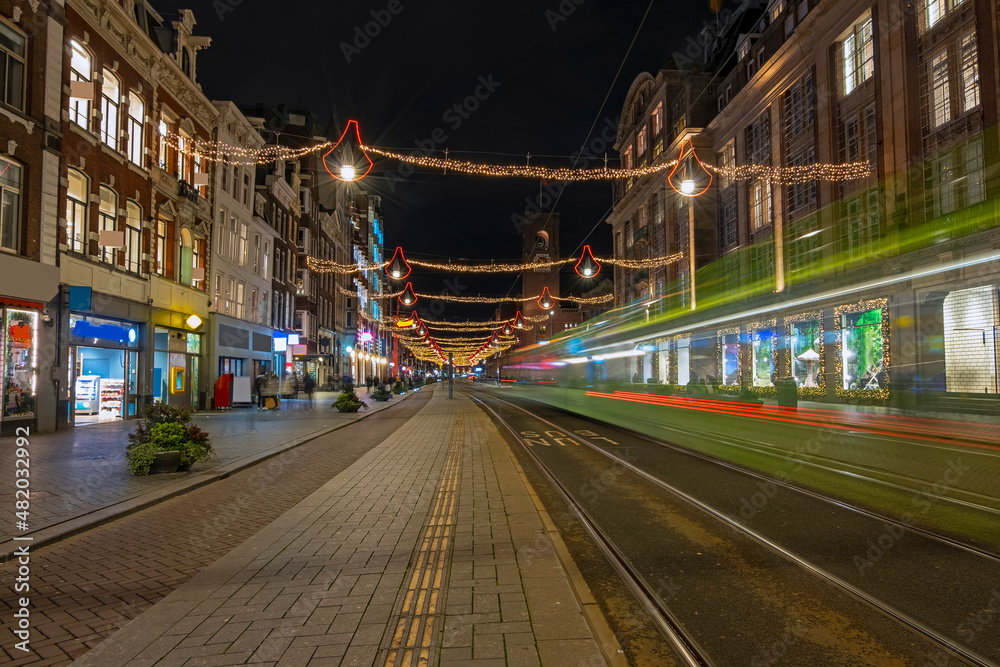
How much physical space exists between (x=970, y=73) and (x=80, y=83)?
28664 millimetres

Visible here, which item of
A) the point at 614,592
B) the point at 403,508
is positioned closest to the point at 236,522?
the point at 403,508

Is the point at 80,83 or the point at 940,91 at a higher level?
the point at 940,91

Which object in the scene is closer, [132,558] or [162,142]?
[132,558]

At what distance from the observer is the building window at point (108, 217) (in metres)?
20.1

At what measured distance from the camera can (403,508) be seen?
810 centimetres

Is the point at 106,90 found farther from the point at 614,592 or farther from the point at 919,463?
the point at 919,463

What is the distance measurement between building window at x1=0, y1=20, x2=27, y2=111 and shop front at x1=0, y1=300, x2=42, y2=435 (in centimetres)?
541

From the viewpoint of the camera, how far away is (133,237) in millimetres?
22203

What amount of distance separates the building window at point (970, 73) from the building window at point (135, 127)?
2891cm

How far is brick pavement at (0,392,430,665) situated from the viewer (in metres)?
4.42

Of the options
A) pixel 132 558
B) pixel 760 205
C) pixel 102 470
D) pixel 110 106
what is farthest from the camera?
pixel 760 205

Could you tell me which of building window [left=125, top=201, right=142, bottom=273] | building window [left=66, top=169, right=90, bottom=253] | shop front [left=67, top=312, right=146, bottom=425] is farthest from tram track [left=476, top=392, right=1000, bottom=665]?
building window [left=125, top=201, right=142, bottom=273]

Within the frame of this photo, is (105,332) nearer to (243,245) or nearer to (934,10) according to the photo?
(243,245)

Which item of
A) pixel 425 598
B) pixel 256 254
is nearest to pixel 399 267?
pixel 256 254
